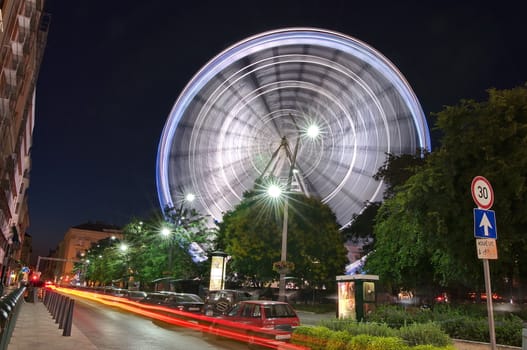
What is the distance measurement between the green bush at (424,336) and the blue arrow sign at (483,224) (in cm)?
272

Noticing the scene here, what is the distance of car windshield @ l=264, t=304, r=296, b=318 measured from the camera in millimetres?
11839

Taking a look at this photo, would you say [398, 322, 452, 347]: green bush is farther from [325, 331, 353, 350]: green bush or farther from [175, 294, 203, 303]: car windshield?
[175, 294, 203, 303]: car windshield

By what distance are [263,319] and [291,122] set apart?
2174 cm

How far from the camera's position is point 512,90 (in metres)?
15.6

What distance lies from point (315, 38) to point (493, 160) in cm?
1782

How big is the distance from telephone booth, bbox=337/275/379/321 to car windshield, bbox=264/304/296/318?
312cm

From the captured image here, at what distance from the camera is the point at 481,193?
6625mm

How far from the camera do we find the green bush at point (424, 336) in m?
8.02

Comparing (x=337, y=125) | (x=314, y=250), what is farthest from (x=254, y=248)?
(x=337, y=125)

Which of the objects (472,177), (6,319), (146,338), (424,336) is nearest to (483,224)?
(424,336)

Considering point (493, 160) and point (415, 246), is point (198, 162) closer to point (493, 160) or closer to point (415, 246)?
point (415, 246)

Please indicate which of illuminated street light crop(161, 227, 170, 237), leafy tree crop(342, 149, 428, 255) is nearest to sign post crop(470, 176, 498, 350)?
leafy tree crop(342, 149, 428, 255)

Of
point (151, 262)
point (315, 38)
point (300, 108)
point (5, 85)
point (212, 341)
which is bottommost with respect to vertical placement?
point (212, 341)

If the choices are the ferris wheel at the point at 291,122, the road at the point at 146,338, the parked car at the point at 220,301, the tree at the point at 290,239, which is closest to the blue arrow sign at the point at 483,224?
the road at the point at 146,338
